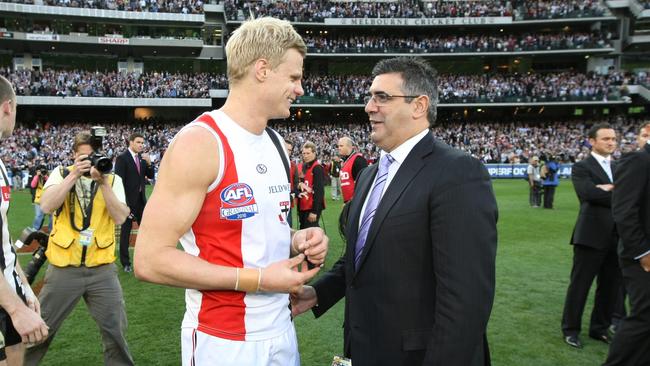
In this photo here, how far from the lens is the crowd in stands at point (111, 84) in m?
40.9

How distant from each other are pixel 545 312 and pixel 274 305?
5416 millimetres

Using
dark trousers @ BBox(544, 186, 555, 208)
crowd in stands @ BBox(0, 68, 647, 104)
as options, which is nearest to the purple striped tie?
dark trousers @ BBox(544, 186, 555, 208)

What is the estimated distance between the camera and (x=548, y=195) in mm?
16844

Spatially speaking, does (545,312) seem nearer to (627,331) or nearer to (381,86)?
(627,331)

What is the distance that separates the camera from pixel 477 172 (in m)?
2.11

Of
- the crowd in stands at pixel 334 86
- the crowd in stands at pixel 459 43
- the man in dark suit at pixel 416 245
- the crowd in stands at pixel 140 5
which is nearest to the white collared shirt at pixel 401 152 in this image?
the man in dark suit at pixel 416 245

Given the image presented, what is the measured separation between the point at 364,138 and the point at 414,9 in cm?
1612

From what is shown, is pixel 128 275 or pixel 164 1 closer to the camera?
pixel 128 275

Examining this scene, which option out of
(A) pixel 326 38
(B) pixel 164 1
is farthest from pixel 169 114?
(A) pixel 326 38

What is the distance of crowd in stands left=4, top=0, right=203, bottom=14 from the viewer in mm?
42719

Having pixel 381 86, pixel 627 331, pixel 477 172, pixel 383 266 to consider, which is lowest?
pixel 627 331

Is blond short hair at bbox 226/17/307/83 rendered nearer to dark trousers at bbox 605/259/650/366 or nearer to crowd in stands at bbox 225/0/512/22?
dark trousers at bbox 605/259/650/366

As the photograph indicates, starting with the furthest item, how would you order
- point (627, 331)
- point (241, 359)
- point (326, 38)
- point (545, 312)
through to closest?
1. point (326, 38)
2. point (545, 312)
3. point (627, 331)
4. point (241, 359)

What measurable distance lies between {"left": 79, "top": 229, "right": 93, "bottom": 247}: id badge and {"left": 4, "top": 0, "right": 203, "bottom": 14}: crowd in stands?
46269 mm
